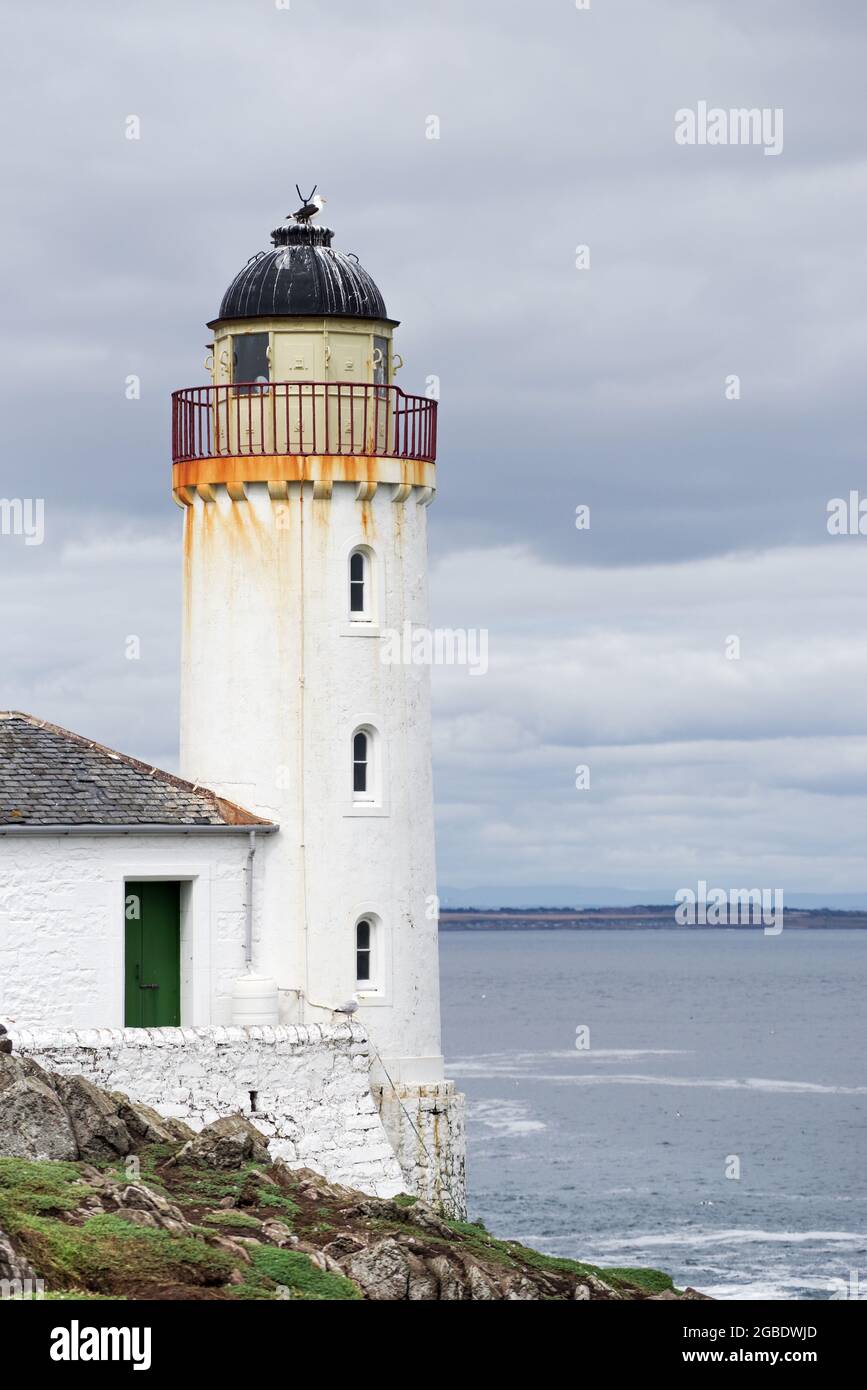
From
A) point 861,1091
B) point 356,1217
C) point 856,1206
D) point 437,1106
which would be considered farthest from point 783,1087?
point 356,1217

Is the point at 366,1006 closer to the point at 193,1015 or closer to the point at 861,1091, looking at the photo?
the point at 193,1015

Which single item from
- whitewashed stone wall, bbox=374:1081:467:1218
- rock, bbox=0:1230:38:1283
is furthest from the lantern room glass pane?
rock, bbox=0:1230:38:1283

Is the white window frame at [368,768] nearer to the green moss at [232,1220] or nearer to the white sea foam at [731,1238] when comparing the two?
the green moss at [232,1220]

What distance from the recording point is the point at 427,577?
36.0 m

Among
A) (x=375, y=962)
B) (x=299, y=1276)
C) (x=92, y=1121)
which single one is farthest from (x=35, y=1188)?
(x=375, y=962)

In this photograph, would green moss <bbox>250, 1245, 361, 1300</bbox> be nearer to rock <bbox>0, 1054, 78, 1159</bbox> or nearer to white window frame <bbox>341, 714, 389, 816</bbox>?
rock <bbox>0, 1054, 78, 1159</bbox>

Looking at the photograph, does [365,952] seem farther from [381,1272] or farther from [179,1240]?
[179,1240]

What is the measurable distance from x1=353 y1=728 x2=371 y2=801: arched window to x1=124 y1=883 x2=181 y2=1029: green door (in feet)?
9.95

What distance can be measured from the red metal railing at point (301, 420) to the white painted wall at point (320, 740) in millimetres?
576

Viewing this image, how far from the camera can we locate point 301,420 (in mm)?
35062

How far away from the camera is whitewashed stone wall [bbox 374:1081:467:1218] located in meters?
34.6

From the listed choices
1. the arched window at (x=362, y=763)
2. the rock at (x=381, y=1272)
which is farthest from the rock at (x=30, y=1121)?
the arched window at (x=362, y=763)

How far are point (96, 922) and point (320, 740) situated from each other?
422cm
